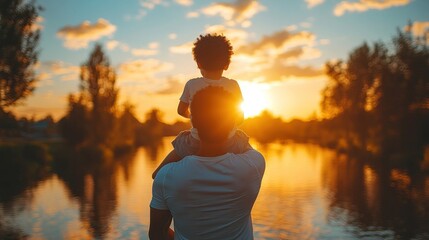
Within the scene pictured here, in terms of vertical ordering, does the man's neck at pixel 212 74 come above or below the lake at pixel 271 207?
above

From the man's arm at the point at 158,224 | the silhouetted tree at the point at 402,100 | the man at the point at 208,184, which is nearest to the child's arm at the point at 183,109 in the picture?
the man at the point at 208,184

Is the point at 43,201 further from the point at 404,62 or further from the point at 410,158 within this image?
the point at 404,62

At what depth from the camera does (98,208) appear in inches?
581

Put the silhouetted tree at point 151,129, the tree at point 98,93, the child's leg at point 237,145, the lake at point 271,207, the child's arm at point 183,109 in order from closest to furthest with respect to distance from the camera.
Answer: the child's leg at point 237,145
the child's arm at point 183,109
the lake at point 271,207
the tree at point 98,93
the silhouetted tree at point 151,129

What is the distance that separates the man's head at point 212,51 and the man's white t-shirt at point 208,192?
2.62 feet

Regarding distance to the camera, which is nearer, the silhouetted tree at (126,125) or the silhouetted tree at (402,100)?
the silhouetted tree at (402,100)

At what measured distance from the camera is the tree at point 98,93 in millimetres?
47938

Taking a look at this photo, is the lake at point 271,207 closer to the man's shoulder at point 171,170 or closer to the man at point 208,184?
the man at point 208,184

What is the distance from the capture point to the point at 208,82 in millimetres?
2760

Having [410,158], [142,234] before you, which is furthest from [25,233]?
[410,158]

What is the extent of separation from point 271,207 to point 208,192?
43.4ft

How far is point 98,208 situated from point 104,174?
1130 cm

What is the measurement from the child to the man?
313 millimetres

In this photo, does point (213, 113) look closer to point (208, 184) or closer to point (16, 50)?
point (208, 184)
